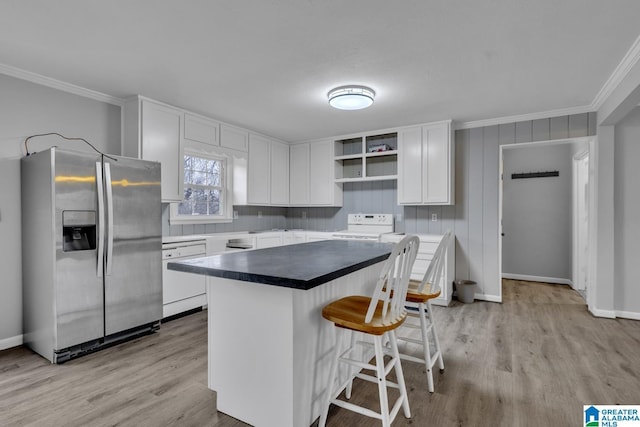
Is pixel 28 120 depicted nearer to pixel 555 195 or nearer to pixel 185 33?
pixel 185 33

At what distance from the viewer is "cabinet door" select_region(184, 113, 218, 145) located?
12.8 feet

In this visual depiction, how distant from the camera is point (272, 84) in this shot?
314 cm

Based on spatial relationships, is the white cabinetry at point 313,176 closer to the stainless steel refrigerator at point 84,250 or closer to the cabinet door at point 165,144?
the cabinet door at point 165,144

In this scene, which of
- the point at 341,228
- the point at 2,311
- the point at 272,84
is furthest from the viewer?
the point at 341,228

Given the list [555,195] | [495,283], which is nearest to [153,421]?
[495,283]

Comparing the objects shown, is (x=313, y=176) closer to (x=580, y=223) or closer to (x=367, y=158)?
(x=367, y=158)

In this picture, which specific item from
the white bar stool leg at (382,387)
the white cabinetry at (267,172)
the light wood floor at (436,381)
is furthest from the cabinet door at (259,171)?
the white bar stool leg at (382,387)

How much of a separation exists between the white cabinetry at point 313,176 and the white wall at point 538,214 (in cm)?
310

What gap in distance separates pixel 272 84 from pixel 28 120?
7.09ft

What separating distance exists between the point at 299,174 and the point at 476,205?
273 centimetres

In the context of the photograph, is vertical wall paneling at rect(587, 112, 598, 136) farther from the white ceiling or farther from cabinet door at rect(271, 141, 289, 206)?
cabinet door at rect(271, 141, 289, 206)

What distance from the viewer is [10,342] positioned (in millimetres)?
2887

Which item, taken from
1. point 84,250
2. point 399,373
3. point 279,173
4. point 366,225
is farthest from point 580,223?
point 84,250

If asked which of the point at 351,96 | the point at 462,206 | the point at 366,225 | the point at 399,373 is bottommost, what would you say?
the point at 399,373
